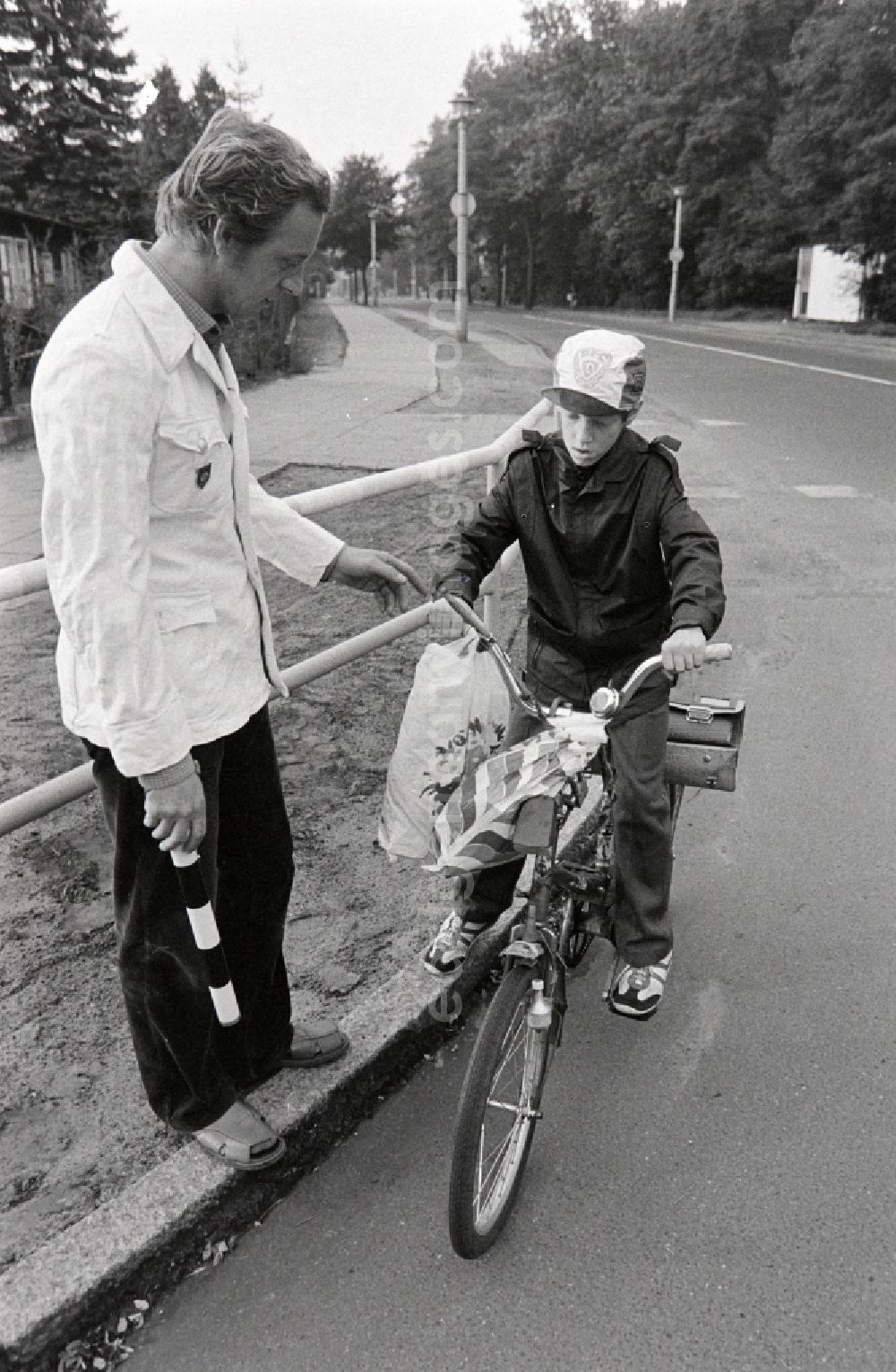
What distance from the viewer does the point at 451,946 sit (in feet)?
10.4

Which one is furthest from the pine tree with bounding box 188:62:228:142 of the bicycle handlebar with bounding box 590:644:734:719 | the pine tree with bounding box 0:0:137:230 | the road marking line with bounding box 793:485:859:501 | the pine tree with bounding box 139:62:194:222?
the bicycle handlebar with bounding box 590:644:734:719

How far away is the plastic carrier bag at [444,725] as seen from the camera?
110 inches

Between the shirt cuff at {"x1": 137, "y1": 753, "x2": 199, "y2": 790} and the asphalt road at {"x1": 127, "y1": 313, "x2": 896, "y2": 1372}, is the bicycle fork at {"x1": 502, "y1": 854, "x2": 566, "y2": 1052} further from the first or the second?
the shirt cuff at {"x1": 137, "y1": 753, "x2": 199, "y2": 790}

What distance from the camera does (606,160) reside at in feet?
204

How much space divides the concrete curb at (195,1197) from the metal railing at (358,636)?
2.60 feet

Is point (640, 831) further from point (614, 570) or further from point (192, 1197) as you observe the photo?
point (192, 1197)

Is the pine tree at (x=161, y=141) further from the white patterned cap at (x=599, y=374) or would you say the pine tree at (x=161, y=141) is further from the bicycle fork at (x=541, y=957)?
the bicycle fork at (x=541, y=957)

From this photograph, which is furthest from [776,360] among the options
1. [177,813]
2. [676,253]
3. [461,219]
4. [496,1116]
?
[676,253]

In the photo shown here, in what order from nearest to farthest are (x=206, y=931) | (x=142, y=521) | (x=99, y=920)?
(x=142, y=521) → (x=206, y=931) → (x=99, y=920)

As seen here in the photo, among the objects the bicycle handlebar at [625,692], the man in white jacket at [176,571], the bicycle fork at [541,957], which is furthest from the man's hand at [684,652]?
the man in white jacket at [176,571]

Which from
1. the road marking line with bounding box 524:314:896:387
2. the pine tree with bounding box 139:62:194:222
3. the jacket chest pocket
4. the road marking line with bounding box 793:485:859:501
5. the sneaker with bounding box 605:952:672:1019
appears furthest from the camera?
the pine tree with bounding box 139:62:194:222

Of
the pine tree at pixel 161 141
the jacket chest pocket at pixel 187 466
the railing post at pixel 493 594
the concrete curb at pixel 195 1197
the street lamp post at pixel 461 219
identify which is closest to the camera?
the jacket chest pocket at pixel 187 466

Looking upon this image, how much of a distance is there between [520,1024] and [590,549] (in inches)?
44.4

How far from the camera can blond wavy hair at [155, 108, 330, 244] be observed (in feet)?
6.11
